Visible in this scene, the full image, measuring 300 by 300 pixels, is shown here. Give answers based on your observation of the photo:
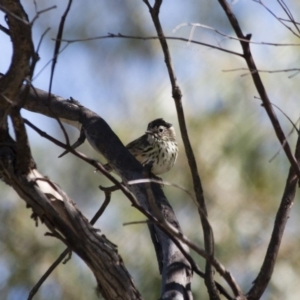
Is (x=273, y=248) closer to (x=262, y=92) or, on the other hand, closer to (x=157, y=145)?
(x=262, y=92)

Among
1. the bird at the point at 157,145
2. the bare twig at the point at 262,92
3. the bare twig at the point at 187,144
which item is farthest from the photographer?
the bird at the point at 157,145

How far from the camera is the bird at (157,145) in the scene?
4.05 m

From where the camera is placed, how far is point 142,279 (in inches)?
137

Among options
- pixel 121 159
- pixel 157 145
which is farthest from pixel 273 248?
pixel 157 145

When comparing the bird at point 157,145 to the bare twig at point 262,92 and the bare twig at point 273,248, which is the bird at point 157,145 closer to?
the bare twig at point 273,248

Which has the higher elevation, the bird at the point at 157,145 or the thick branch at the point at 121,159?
the bird at the point at 157,145

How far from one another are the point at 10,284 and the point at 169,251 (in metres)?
2.43

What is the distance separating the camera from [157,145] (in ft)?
13.8

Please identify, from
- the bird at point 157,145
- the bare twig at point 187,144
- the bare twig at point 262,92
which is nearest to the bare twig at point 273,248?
the bare twig at point 187,144

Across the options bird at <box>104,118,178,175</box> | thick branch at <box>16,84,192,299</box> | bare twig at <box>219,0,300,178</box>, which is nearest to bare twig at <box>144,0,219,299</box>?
thick branch at <box>16,84,192,299</box>

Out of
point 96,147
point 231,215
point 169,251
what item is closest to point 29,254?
point 231,215

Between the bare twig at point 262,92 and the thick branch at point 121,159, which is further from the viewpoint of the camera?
the thick branch at point 121,159

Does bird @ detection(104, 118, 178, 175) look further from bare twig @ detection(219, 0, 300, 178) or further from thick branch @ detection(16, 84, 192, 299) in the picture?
bare twig @ detection(219, 0, 300, 178)

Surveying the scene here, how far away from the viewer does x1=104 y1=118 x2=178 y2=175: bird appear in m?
4.05
